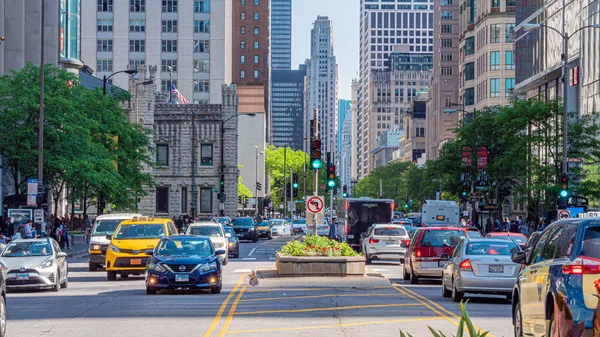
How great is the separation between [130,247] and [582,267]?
2089cm

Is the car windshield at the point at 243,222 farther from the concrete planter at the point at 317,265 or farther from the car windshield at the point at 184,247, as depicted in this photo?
the car windshield at the point at 184,247

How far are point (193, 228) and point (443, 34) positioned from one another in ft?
410

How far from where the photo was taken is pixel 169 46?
123 metres

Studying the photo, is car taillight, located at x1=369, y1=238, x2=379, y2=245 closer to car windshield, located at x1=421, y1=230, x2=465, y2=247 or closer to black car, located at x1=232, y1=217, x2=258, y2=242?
car windshield, located at x1=421, y1=230, x2=465, y2=247

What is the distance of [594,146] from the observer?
5344cm

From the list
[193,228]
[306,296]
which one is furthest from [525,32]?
[306,296]

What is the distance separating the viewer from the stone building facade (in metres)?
93.5

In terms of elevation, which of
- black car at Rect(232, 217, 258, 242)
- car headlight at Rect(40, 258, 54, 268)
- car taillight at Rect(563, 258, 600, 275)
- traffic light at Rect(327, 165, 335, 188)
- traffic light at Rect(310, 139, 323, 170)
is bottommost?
black car at Rect(232, 217, 258, 242)

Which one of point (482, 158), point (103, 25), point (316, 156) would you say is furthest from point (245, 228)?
point (103, 25)

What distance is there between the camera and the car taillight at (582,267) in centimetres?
1155

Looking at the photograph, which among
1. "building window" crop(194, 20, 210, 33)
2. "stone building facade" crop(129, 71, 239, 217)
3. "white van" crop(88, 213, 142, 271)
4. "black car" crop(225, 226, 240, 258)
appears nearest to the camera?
"white van" crop(88, 213, 142, 271)

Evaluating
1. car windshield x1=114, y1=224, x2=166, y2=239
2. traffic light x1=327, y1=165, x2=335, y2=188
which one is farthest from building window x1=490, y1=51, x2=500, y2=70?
car windshield x1=114, y1=224, x2=166, y2=239

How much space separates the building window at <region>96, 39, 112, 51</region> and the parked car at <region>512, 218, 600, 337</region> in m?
114

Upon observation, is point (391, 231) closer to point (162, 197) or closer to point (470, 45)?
point (162, 197)
